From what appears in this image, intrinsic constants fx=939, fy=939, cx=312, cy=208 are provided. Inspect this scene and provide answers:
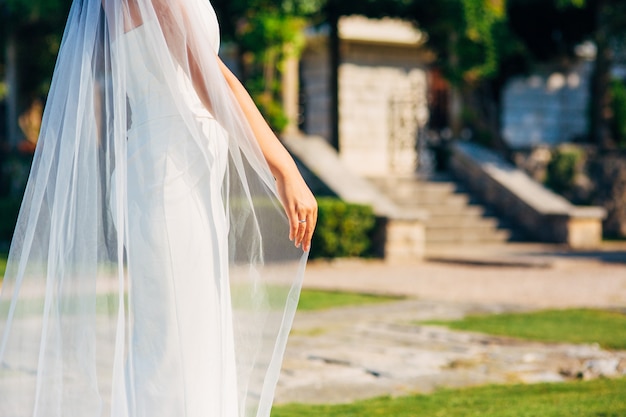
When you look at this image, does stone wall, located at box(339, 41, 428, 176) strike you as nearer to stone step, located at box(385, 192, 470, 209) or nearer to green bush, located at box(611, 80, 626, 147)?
green bush, located at box(611, 80, 626, 147)

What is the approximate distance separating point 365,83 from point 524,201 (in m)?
6.96

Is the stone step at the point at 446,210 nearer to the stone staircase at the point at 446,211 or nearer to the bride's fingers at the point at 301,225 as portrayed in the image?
the stone staircase at the point at 446,211

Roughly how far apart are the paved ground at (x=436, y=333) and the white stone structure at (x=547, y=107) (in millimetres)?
10327

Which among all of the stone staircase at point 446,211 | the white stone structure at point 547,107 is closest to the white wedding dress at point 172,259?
the stone staircase at point 446,211

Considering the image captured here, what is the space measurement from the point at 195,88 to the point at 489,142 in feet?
52.7

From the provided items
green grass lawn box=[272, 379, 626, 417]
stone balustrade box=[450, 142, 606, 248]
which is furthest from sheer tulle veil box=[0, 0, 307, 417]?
stone balustrade box=[450, 142, 606, 248]

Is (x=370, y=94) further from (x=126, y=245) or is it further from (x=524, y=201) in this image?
(x=126, y=245)

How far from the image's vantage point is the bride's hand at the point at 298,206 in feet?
9.34

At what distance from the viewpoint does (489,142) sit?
1855cm

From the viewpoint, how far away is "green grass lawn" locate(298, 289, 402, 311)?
8883 mm

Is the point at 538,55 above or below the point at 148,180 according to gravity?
above

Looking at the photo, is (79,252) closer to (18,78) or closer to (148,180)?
(148,180)

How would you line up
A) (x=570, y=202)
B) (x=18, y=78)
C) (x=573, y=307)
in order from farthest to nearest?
(x=18, y=78) → (x=570, y=202) → (x=573, y=307)

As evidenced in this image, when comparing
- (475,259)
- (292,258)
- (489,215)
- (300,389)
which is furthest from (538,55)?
(292,258)
